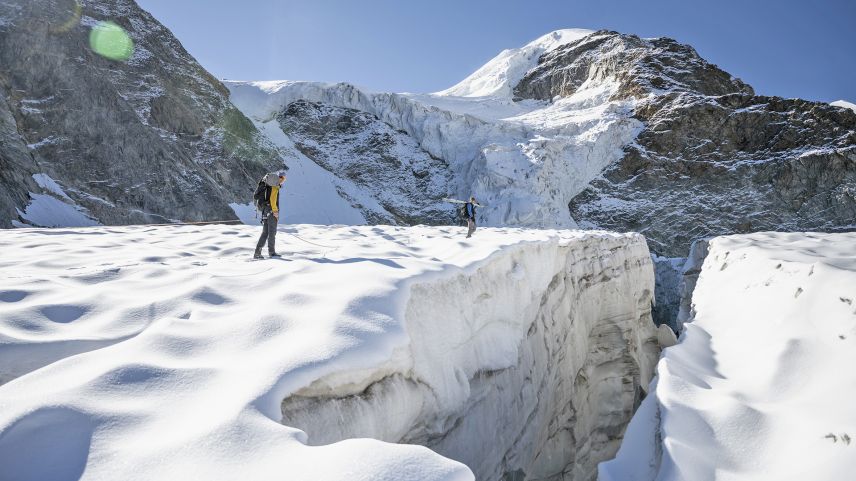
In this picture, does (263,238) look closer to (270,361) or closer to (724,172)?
(270,361)

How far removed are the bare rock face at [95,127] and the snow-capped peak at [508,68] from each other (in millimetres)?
34540

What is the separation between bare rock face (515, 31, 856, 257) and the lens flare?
99.9 feet

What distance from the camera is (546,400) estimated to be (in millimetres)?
7184

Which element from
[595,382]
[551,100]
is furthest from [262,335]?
[551,100]

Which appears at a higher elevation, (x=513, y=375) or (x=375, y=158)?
(x=375, y=158)

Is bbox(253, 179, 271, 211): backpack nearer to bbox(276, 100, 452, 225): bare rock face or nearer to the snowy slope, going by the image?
the snowy slope

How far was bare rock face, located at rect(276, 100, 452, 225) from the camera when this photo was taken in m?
35.9

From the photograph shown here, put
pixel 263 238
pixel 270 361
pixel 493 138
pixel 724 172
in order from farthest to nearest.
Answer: pixel 493 138
pixel 724 172
pixel 263 238
pixel 270 361

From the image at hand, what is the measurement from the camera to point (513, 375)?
5.31 meters

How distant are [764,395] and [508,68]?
56.7 m

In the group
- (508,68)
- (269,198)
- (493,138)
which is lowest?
(269,198)

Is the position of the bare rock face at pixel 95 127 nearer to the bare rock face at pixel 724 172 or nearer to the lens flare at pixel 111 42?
the lens flare at pixel 111 42

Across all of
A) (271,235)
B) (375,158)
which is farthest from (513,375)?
(375,158)

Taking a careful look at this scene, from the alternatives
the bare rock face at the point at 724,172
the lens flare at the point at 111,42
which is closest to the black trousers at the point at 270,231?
the lens flare at the point at 111,42
